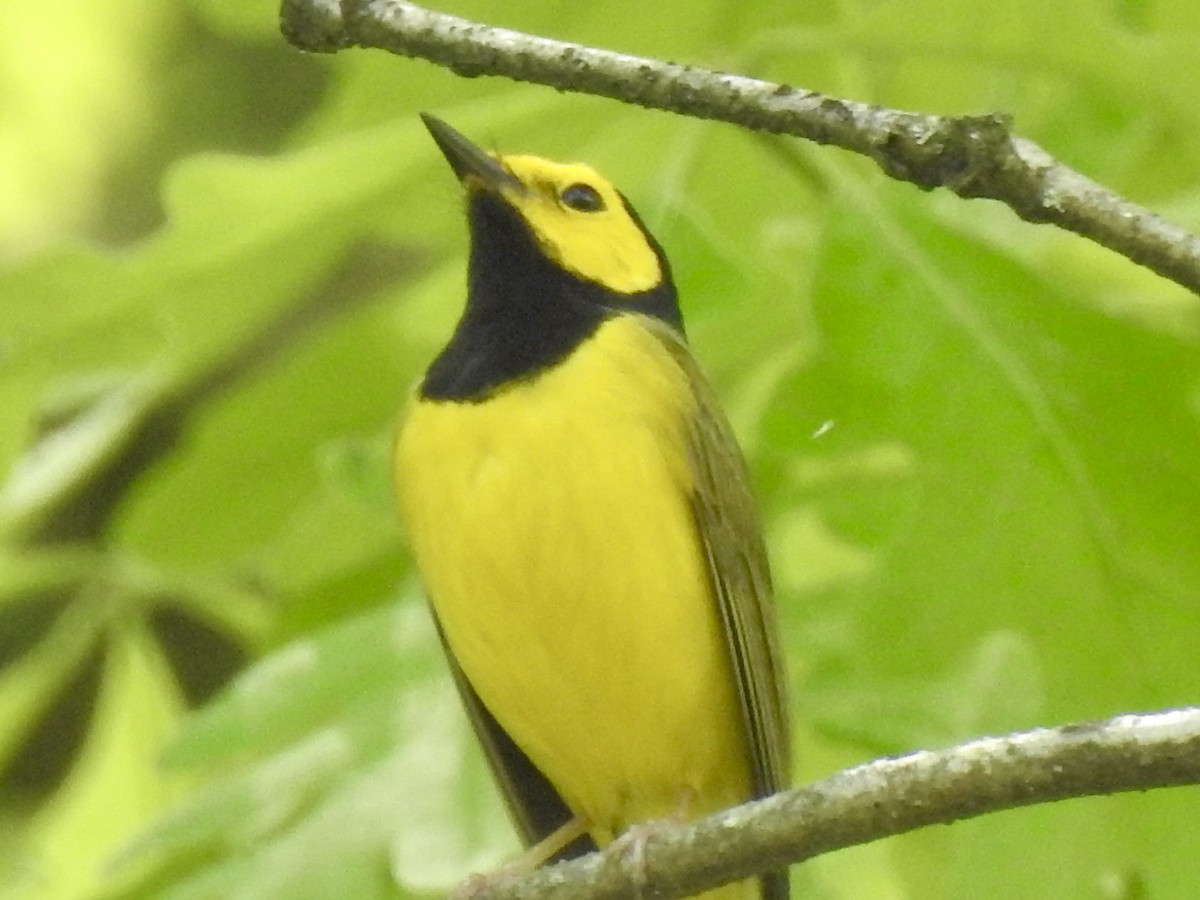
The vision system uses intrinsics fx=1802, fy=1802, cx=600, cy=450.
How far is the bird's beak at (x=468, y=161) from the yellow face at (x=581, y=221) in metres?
0.02

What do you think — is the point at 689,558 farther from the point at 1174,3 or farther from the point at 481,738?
the point at 1174,3

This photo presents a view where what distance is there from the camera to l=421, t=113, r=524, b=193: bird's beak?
1.21 m

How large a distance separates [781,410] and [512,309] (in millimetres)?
220

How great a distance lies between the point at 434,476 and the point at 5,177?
0.80 m

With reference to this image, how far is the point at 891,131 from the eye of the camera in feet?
2.89

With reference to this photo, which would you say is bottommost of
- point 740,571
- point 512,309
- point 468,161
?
point 740,571

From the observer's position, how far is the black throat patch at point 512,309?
1259 mm

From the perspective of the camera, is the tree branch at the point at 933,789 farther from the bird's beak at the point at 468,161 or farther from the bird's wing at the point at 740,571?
the bird's beak at the point at 468,161

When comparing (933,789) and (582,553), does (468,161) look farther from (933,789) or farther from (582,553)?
(933,789)

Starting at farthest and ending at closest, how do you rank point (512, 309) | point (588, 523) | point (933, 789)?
point (512, 309)
point (588, 523)
point (933, 789)

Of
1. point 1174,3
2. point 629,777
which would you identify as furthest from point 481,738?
point 1174,3

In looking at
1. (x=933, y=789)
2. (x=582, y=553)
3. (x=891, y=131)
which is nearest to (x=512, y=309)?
(x=582, y=553)

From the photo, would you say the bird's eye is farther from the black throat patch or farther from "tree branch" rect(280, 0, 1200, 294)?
"tree branch" rect(280, 0, 1200, 294)

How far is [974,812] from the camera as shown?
0.82 meters
